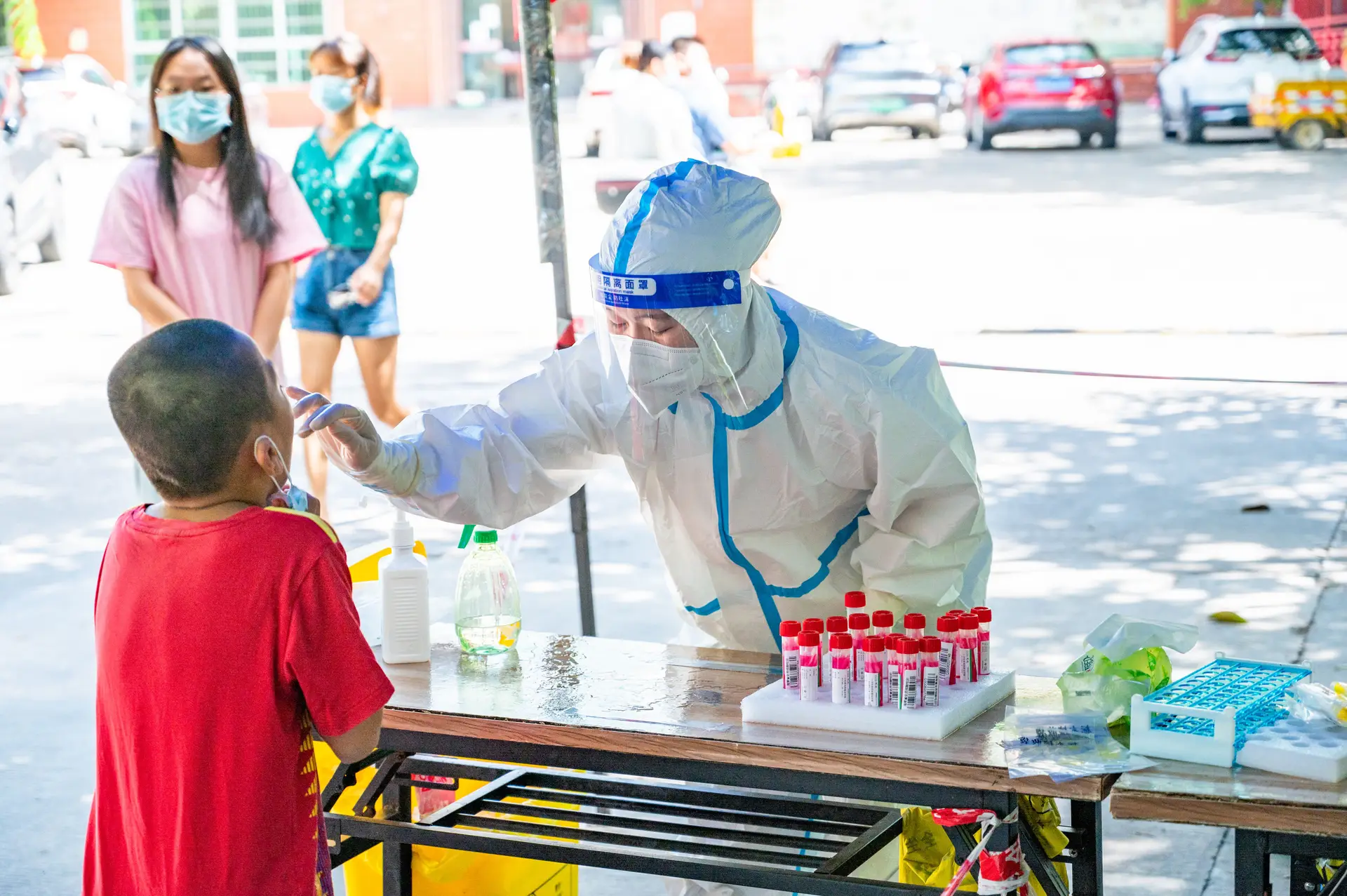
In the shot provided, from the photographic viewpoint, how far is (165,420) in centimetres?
207

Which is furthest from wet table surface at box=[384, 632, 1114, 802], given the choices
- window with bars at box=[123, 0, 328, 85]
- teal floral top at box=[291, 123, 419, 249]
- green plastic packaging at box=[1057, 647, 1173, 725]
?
window with bars at box=[123, 0, 328, 85]

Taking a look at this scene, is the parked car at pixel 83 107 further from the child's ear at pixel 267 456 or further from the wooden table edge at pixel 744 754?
the child's ear at pixel 267 456

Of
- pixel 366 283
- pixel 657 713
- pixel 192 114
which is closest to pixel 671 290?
pixel 657 713

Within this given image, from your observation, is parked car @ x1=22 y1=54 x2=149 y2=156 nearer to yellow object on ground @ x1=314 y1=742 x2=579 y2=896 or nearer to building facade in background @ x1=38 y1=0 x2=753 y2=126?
building facade in background @ x1=38 y1=0 x2=753 y2=126

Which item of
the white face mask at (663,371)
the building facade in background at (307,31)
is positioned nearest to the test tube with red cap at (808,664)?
the white face mask at (663,371)

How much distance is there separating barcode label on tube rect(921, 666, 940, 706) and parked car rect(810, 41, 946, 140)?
69.2 feet

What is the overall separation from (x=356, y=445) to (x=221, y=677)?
69 centimetres

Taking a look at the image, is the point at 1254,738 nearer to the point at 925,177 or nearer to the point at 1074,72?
the point at 925,177

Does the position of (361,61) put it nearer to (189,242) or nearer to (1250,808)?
(189,242)

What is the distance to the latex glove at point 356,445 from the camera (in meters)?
2.67

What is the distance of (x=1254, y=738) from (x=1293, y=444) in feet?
17.6

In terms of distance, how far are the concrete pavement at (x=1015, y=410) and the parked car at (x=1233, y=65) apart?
7.25 feet

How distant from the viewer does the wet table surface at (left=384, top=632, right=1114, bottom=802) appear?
2.37 m

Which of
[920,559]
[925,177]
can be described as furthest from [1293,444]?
[925,177]
